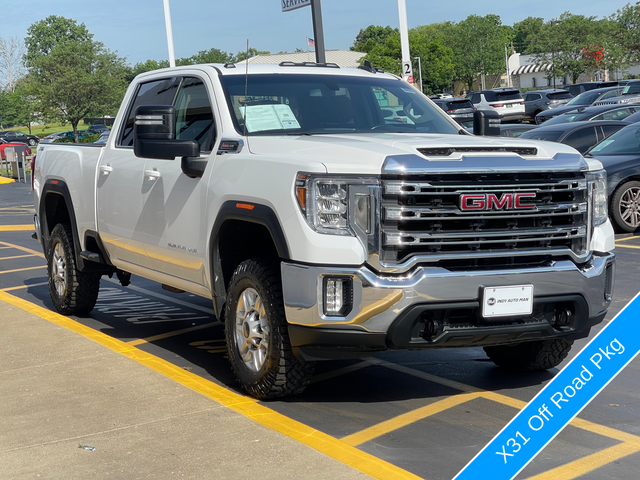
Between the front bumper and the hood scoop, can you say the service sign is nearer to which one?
the hood scoop

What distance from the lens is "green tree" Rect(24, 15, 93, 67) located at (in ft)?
486

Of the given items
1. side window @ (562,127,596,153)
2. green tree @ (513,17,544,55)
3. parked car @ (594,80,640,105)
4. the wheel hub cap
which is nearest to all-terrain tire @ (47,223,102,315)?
the wheel hub cap

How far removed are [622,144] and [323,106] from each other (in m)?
8.46

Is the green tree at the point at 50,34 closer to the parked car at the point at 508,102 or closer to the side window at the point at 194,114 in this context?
the parked car at the point at 508,102

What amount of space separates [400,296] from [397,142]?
0.93 meters

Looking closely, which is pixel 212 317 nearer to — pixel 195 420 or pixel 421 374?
pixel 421 374

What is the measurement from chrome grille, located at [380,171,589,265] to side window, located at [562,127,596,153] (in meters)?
10.3

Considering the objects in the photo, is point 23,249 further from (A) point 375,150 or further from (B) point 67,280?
(A) point 375,150

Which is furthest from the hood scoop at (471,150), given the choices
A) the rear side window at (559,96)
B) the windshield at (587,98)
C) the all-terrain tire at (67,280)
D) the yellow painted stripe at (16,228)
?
the rear side window at (559,96)

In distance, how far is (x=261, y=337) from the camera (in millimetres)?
4980

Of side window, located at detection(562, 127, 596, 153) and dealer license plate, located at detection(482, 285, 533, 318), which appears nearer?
dealer license plate, located at detection(482, 285, 533, 318)

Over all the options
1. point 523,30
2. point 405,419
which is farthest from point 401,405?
point 523,30

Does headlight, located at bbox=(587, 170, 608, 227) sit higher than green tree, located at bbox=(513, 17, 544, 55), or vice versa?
green tree, located at bbox=(513, 17, 544, 55)

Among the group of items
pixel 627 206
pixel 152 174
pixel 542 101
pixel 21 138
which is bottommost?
pixel 627 206
